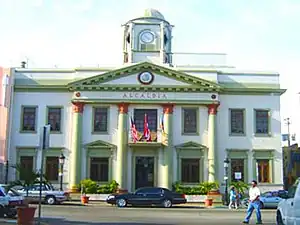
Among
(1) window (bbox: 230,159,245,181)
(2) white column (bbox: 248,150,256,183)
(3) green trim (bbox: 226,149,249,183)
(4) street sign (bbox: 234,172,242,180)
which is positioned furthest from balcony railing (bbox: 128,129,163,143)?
(2) white column (bbox: 248,150,256,183)

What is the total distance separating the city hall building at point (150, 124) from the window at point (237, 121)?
9 centimetres

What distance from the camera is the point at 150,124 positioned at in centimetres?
4397

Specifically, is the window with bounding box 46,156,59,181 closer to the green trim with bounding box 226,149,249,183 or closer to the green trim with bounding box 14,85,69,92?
the green trim with bounding box 14,85,69,92

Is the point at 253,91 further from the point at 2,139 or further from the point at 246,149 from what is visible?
the point at 2,139

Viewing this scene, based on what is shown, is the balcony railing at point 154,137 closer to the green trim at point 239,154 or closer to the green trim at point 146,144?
the green trim at point 146,144

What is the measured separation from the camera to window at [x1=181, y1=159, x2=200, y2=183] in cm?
4347

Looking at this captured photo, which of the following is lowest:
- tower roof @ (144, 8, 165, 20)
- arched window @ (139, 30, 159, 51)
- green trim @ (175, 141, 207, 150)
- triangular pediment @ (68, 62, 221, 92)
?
green trim @ (175, 141, 207, 150)

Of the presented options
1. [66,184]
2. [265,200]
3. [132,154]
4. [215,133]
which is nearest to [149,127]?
[132,154]

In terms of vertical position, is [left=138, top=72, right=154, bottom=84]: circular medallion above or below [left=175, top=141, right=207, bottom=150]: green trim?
above

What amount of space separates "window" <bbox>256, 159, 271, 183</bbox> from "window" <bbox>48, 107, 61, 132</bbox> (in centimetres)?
1725

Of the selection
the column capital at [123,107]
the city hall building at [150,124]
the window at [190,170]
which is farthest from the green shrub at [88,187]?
the window at [190,170]

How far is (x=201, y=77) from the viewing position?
145 feet

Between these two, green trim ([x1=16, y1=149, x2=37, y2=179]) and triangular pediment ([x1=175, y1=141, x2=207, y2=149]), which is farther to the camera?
green trim ([x1=16, y1=149, x2=37, y2=179])

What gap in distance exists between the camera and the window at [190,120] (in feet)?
145
